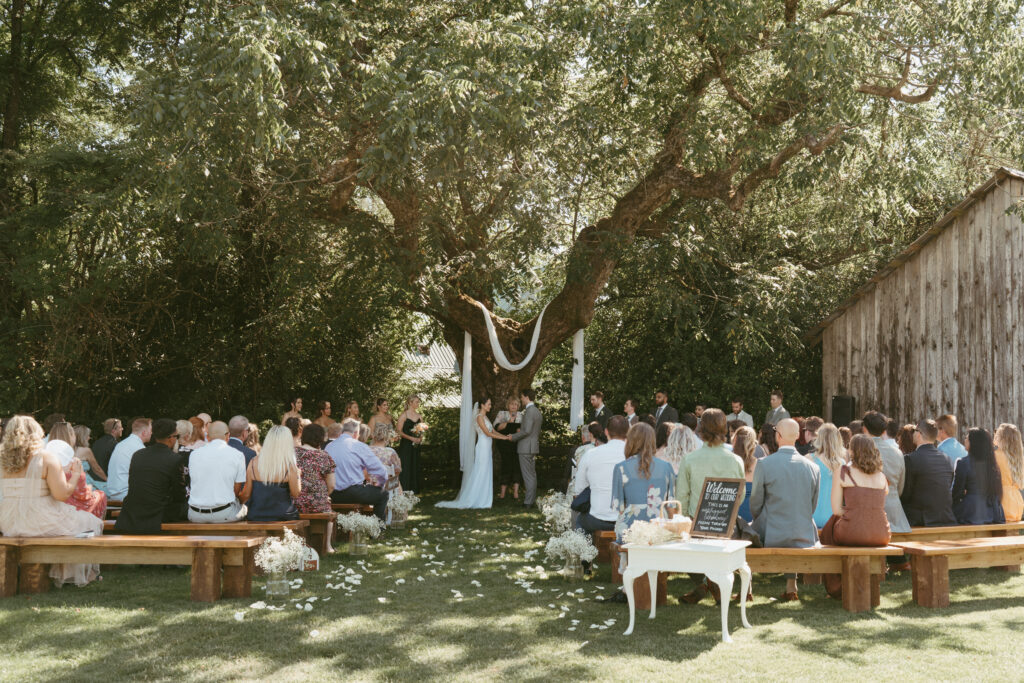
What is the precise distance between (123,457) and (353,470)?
8.29 ft

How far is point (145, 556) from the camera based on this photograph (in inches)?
300

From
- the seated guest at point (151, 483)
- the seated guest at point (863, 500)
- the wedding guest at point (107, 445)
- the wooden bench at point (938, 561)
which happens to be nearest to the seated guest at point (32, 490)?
the seated guest at point (151, 483)

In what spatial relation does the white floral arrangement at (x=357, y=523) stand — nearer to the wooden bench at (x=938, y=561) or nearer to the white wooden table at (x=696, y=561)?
the white wooden table at (x=696, y=561)

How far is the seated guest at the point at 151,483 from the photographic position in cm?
855

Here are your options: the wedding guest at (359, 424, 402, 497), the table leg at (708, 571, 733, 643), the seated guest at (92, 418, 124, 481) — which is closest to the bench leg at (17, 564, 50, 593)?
the seated guest at (92, 418, 124, 481)

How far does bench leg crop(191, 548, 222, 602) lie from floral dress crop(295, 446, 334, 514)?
240 centimetres

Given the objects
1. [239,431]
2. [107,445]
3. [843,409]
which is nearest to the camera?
[239,431]

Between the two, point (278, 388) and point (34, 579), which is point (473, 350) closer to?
point (278, 388)

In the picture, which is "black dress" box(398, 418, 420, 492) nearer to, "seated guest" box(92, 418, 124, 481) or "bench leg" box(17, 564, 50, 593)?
"seated guest" box(92, 418, 124, 481)

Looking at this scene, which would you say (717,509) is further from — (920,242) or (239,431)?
(920,242)

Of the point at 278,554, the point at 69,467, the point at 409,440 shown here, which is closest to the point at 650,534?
the point at 278,554

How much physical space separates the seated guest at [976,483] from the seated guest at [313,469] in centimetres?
655

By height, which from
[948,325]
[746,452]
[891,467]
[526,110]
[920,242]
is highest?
[526,110]

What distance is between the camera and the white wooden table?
648cm
